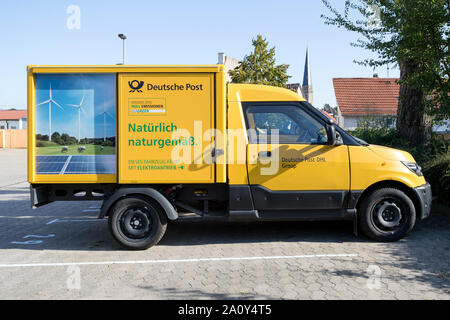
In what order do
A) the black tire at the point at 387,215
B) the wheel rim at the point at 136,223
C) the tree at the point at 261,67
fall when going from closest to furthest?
the wheel rim at the point at 136,223, the black tire at the point at 387,215, the tree at the point at 261,67

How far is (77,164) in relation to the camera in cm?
612

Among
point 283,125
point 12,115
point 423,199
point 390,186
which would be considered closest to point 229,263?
point 283,125

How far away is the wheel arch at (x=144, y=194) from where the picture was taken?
6.05 m

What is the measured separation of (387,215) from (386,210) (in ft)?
0.27

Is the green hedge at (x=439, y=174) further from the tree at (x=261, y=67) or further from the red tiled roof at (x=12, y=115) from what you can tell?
the red tiled roof at (x=12, y=115)

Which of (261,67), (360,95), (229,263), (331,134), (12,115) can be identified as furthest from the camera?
(12,115)

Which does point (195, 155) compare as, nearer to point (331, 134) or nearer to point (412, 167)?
point (331, 134)

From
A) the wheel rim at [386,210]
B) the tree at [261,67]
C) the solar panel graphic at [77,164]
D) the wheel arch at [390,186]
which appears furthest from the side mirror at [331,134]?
the tree at [261,67]

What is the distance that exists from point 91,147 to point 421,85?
20.7ft

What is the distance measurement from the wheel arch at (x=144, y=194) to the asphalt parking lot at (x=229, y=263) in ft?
1.92

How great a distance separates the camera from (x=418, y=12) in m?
7.57

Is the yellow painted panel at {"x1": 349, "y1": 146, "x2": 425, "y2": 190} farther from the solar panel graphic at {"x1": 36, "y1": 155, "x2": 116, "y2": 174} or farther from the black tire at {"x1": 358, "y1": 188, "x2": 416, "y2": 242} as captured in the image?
the solar panel graphic at {"x1": 36, "y1": 155, "x2": 116, "y2": 174}

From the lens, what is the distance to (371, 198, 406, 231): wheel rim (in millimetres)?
6324
